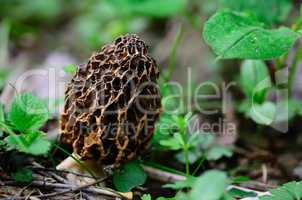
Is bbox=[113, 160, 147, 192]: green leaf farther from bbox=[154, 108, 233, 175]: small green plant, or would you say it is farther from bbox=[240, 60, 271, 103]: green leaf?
bbox=[240, 60, 271, 103]: green leaf

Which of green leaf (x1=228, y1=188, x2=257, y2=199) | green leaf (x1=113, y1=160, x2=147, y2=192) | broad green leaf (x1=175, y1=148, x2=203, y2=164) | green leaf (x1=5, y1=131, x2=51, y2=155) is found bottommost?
green leaf (x1=228, y1=188, x2=257, y2=199)

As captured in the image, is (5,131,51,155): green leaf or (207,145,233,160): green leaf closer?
(5,131,51,155): green leaf

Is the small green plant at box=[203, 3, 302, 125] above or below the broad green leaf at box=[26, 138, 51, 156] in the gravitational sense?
above

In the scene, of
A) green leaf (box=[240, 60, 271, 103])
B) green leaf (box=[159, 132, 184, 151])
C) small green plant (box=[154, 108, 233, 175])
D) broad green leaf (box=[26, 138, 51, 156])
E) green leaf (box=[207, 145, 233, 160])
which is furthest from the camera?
green leaf (box=[240, 60, 271, 103])

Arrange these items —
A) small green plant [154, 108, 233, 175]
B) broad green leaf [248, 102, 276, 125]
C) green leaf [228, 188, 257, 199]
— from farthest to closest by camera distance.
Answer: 1. broad green leaf [248, 102, 276, 125]
2. small green plant [154, 108, 233, 175]
3. green leaf [228, 188, 257, 199]

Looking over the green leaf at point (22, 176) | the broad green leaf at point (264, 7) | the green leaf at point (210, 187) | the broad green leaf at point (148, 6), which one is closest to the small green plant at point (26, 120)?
the green leaf at point (22, 176)

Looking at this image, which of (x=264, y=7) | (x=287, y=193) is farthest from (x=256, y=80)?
(x=287, y=193)

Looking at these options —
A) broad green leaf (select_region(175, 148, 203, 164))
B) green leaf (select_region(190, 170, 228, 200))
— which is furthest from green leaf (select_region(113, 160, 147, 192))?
green leaf (select_region(190, 170, 228, 200))
